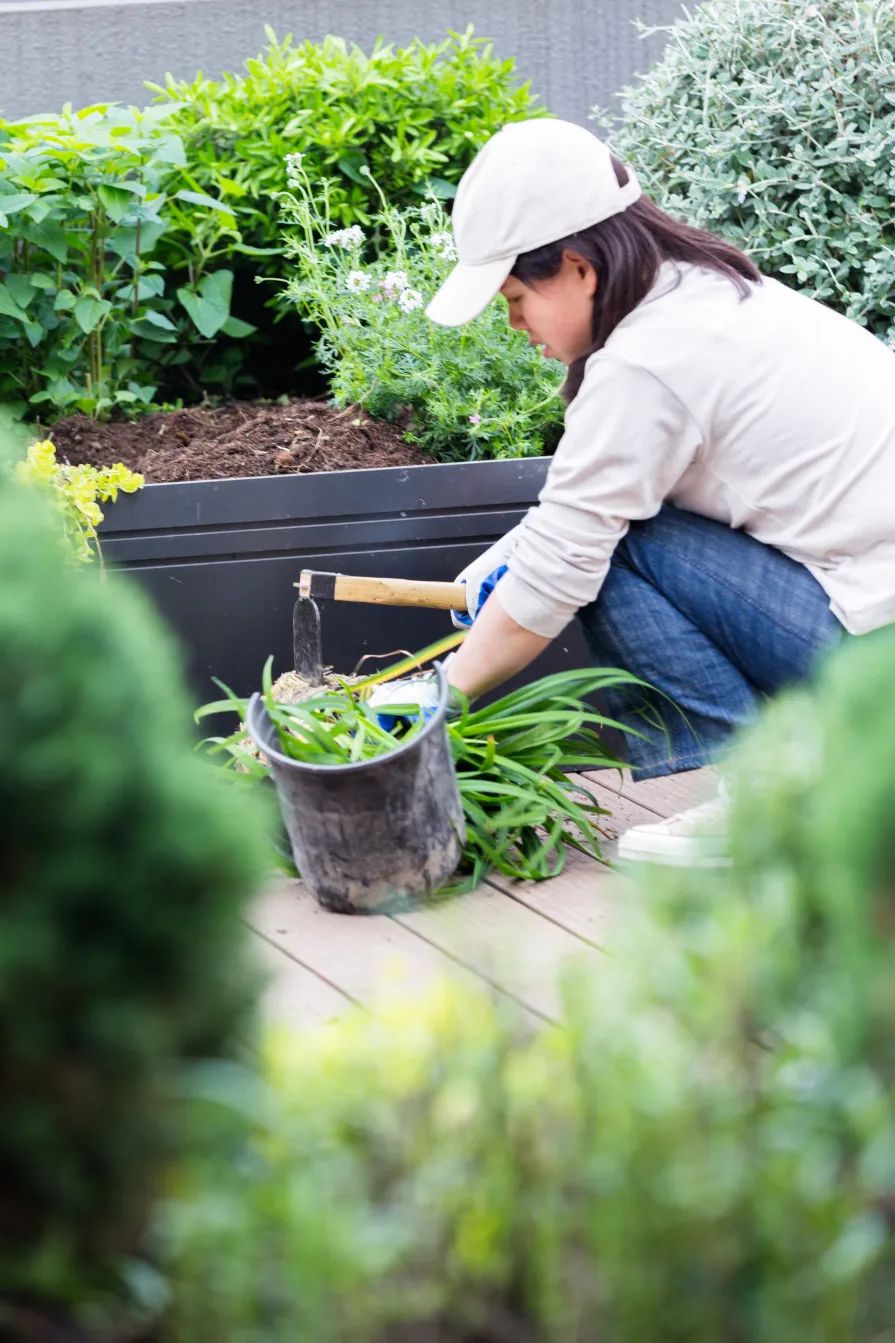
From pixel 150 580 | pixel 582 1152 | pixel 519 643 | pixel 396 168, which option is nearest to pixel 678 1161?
pixel 582 1152

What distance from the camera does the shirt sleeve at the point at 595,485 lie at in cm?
221

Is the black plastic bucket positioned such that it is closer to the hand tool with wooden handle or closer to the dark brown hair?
the hand tool with wooden handle

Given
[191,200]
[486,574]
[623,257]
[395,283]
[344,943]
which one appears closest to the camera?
[344,943]

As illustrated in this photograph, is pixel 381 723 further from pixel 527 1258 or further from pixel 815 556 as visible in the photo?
pixel 527 1258

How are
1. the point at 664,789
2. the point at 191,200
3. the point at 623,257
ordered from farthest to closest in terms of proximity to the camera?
1. the point at 191,200
2. the point at 664,789
3. the point at 623,257

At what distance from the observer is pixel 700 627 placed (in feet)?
8.04

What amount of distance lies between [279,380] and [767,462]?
1.87 metres

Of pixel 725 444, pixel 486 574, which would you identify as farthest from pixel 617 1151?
pixel 486 574

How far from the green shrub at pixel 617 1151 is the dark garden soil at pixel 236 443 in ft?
6.92

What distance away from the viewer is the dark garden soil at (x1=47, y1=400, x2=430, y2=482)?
302cm

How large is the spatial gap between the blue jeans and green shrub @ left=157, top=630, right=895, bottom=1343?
1371 mm

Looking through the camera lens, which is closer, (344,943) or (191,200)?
(344,943)

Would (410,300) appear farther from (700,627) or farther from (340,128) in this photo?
(700,627)

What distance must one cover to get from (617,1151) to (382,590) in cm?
177
